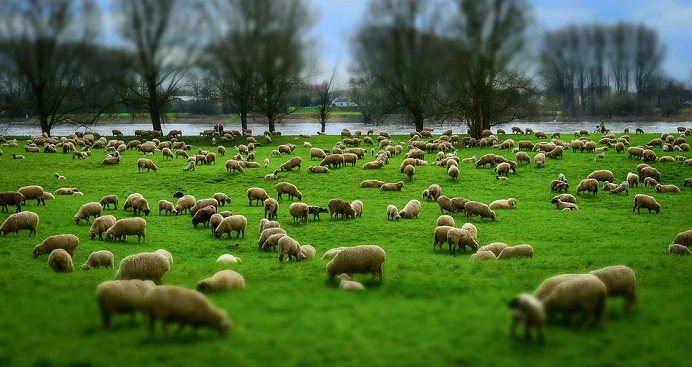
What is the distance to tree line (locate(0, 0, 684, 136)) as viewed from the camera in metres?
50.9

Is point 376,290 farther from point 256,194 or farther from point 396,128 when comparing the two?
point 396,128

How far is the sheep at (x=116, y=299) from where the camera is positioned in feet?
28.1

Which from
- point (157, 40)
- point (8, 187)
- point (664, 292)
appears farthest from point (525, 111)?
A: point (664, 292)

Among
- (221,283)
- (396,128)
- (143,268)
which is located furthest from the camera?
(396,128)

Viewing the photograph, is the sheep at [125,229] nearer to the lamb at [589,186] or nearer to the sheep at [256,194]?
the sheep at [256,194]

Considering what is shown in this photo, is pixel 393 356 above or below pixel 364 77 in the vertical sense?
below

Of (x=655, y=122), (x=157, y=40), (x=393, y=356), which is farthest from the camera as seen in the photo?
(x=655, y=122)

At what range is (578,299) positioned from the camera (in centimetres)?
841

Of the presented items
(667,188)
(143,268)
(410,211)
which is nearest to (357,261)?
(143,268)

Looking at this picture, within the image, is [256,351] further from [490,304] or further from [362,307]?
[490,304]

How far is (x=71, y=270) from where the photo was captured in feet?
47.4

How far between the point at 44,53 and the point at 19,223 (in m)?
39.8

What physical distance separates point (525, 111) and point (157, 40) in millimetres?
35379

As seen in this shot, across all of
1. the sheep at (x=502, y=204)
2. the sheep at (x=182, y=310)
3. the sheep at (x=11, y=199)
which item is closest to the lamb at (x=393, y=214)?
the sheep at (x=502, y=204)
